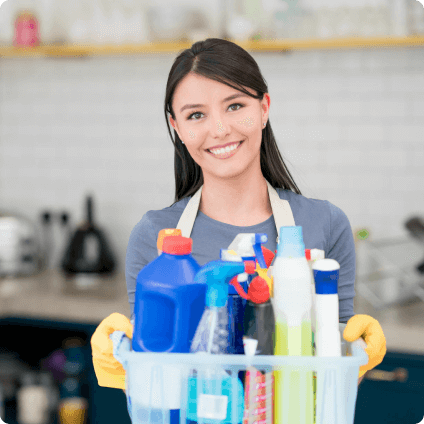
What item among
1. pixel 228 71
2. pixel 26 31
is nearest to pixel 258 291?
pixel 228 71

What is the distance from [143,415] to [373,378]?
126 cm

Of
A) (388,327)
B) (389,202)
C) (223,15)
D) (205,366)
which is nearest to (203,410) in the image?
(205,366)

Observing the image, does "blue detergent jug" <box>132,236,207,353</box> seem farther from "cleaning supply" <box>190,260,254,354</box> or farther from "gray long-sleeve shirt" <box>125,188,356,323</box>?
"gray long-sleeve shirt" <box>125,188,356,323</box>

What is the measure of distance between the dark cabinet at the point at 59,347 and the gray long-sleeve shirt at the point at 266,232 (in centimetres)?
111

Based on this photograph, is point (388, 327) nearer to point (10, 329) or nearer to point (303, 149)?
point (303, 149)

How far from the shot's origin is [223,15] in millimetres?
2270

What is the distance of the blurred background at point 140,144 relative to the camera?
2.02m

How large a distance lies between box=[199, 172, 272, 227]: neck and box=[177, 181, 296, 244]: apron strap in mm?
24

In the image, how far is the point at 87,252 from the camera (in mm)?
2318

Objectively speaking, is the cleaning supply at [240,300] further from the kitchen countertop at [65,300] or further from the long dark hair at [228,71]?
the kitchen countertop at [65,300]

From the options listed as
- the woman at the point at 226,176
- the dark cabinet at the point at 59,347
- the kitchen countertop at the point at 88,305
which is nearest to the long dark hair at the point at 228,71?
the woman at the point at 226,176

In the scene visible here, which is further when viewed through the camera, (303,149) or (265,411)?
(303,149)

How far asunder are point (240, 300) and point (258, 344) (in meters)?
0.07

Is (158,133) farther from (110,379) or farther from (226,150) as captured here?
(110,379)
